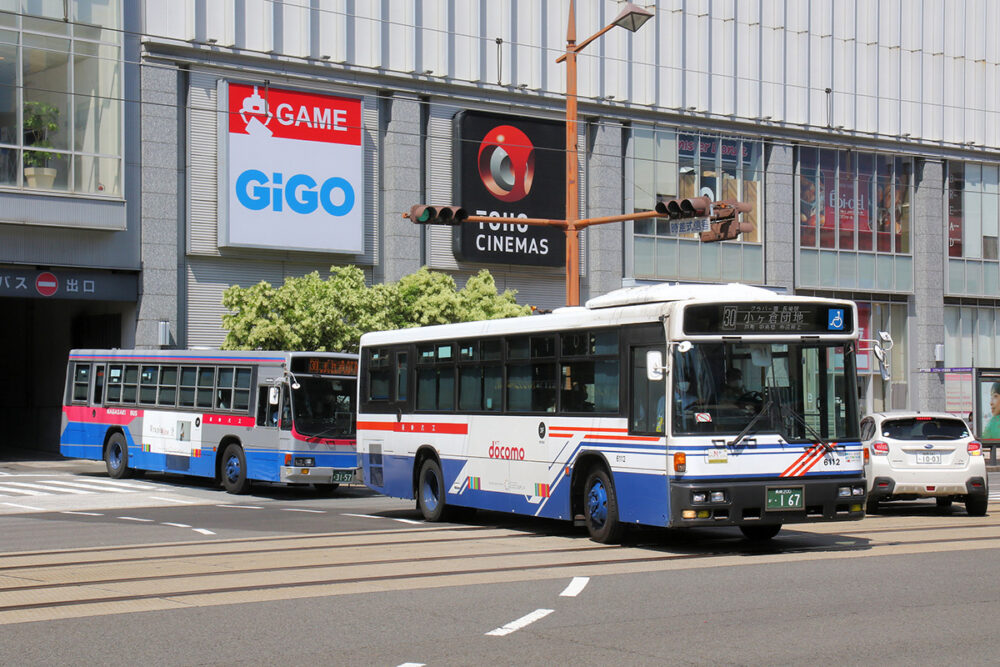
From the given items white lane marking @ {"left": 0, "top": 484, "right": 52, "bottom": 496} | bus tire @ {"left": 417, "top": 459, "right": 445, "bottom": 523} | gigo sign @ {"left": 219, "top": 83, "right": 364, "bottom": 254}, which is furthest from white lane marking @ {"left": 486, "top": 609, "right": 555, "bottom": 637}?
gigo sign @ {"left": 219, "top": 83, "right": 364, "bottom": 254}

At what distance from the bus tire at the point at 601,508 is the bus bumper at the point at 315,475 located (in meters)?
8.49

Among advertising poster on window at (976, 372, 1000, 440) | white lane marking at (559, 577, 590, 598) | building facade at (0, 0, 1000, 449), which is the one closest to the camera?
white lane marking at (559, 577, 590, 598)

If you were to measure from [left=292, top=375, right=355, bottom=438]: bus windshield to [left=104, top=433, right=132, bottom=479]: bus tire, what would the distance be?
21.9 feet

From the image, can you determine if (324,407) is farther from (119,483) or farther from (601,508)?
(601,508)

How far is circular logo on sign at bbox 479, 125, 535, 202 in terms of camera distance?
133ft

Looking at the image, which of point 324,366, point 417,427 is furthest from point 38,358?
point 417,427

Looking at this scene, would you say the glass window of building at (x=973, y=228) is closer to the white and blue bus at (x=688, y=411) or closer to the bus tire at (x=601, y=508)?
the white and blue bus at (x=688, y=411)

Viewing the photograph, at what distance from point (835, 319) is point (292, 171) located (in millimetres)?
25091

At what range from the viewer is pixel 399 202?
128 feet

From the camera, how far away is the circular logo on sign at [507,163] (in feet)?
133

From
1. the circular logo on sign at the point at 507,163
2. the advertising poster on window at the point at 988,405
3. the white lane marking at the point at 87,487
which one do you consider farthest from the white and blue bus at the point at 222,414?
the advertising poster on window at the point at 988,405

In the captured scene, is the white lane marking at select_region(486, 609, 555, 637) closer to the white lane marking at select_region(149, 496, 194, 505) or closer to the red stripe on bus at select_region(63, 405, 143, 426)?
the white lane marking at select_region(149, 496, 194, 505)

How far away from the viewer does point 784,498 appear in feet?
44.2

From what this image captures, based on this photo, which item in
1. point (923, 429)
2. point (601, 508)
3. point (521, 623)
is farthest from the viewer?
point (923, 429)
